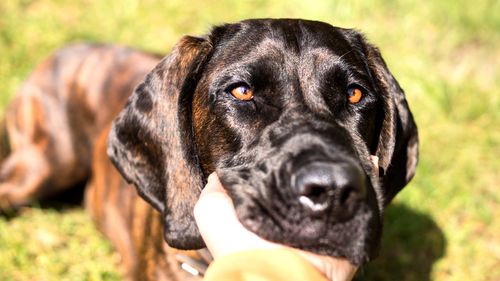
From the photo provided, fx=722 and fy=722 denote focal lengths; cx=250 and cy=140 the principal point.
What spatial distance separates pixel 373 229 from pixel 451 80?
470cm

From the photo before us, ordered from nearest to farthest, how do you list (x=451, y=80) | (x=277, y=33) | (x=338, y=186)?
(x=338, y=186) → (x=277, y=33) → (x=451, y=80)

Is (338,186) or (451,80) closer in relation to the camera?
(338,186)

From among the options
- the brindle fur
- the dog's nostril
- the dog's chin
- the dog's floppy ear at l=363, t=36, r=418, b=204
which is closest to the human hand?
the dog's chin

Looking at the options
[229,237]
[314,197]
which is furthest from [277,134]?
[229,237]

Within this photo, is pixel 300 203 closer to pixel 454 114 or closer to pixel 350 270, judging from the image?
pixel 350 270

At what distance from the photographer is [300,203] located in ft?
8.91

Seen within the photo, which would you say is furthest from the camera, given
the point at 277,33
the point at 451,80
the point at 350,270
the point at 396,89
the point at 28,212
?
the point at 451,80

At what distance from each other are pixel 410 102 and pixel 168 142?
3819 mm

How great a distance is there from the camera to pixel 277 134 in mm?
3137

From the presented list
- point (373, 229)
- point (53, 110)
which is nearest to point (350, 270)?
point (373, 229)

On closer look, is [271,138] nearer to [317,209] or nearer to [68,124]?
[317,209]

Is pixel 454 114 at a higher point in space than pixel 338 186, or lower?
lower

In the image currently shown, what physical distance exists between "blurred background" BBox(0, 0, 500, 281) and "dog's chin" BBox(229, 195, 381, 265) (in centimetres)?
203

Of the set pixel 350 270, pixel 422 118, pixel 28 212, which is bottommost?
pixel 28 212
